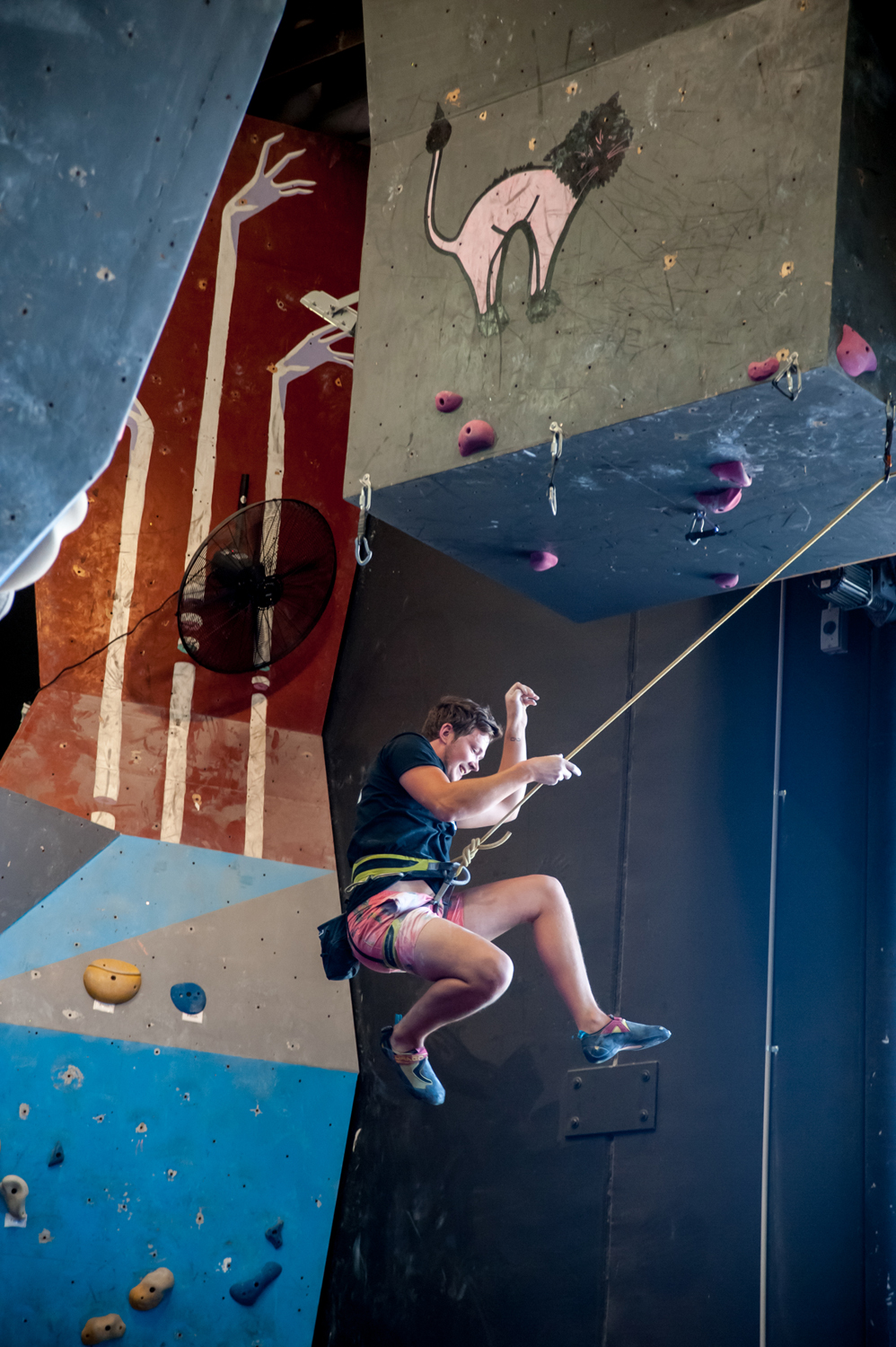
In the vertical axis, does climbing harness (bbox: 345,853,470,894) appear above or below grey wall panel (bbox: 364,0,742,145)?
below

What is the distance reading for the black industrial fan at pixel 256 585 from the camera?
19.8 feet

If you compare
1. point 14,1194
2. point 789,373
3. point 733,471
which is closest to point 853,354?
point 789,373

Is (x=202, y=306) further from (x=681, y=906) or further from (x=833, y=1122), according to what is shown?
(x=833, y=1122)

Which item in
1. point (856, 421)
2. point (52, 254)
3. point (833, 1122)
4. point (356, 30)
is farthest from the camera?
point (356, 30)

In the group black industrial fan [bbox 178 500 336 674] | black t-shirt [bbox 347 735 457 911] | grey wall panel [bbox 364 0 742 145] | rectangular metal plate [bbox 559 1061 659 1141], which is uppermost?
grey wall panel [bbox 364 0 742 145]

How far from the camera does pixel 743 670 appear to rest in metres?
4.88

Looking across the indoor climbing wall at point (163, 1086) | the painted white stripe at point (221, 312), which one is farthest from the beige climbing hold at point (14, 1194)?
the painted white stripe at point (221, 312)

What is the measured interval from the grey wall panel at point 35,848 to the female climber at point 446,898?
6.85 feet

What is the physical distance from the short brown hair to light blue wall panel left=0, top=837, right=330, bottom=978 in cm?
206

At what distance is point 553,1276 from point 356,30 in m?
5.61

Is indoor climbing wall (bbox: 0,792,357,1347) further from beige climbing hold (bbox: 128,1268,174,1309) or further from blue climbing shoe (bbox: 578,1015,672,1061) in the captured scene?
blue climbing shoe (bbox: 578,1015,672,1061)

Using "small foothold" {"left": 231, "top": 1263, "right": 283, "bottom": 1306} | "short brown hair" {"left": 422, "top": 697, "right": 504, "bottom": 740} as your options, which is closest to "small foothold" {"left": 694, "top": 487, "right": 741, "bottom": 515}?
"short brown hair" {"left": 422, "top": 697, "right": 504, "bottom": 740}

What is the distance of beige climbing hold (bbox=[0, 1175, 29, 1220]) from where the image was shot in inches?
202

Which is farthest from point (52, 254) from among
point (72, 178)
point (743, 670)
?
point (743, 670)
